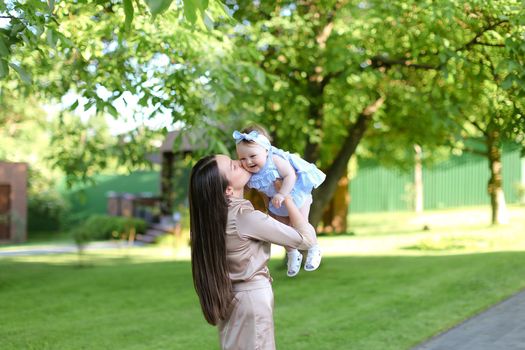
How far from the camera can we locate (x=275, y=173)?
359 centimetres

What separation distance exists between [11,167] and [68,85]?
13.5m

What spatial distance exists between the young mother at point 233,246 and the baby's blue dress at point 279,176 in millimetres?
252

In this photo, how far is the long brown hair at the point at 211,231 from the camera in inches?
125

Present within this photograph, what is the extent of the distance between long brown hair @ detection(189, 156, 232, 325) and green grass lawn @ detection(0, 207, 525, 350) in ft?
11.2

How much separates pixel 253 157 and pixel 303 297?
5996 mm

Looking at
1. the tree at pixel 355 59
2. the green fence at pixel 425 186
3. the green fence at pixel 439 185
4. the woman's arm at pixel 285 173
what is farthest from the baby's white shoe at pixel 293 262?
the green fence at pixel 439 185

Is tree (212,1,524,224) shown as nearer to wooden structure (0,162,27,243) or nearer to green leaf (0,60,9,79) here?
green leaf (0,60,9,79)

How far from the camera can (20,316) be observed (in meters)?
8.70

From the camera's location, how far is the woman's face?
319 cm

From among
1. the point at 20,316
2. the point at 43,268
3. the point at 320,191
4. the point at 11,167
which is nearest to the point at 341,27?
the point at 320,191

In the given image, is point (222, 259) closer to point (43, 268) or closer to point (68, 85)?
point (68, 85)

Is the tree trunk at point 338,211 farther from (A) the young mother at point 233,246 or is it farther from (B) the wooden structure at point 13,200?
(A) the young mother at point 233,246

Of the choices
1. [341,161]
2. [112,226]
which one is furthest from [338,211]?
[341,161]

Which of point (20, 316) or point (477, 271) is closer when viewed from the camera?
point (20, 316)
